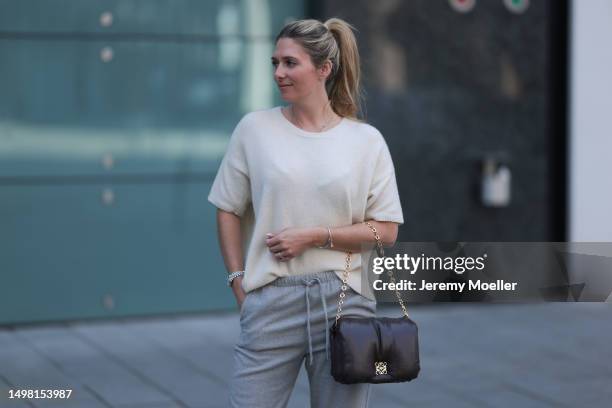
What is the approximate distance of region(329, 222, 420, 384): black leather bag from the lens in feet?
11.3

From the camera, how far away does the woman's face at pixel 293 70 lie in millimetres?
3559

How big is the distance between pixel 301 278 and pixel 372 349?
31 cm

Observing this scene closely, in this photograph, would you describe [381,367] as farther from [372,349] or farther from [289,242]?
[289,242]

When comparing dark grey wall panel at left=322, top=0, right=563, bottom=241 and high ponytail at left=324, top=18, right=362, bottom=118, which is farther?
dark grey wall panel at left=322, top=0, right=563, bottom=241

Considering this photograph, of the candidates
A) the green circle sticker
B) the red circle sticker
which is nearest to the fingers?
the green circle sticker

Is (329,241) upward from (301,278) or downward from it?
upward

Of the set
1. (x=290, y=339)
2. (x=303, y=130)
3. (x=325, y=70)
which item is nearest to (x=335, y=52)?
(x=325, y=70)

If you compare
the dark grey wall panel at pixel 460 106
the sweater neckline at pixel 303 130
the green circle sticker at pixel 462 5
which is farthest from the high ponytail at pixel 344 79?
the green circle sticker at pixel 462 5

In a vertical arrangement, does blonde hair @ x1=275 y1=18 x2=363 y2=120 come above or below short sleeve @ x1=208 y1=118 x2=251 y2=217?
above

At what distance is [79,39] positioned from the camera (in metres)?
7.91

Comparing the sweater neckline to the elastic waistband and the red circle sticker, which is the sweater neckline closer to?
the elastic waistband

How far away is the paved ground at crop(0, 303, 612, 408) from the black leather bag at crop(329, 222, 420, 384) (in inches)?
102

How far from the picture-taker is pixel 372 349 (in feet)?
11.4

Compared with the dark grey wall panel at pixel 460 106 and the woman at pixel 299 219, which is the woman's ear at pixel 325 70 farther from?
the dark grey wall panel at pixel 460 106
